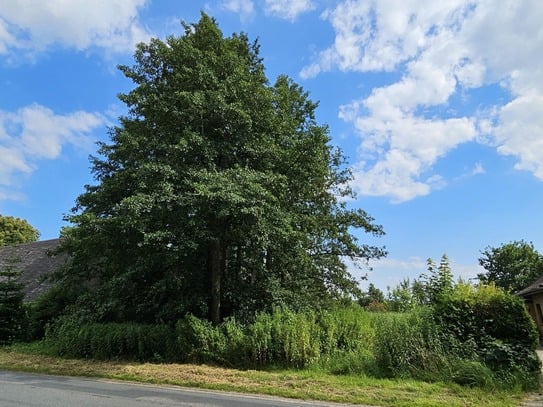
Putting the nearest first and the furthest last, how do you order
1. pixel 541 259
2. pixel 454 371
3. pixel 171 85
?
pixel 454 371
pixel 171 85
pixel 541 259

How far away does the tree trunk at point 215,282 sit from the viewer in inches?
638

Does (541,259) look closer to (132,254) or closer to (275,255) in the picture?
(275,255)

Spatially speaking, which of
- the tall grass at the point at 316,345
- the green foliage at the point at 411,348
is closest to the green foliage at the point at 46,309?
the tall grass at the point at 316,345

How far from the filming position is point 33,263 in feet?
99.5

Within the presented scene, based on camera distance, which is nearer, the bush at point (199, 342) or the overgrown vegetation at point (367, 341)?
the overgrown vegetation at point (367, 341)

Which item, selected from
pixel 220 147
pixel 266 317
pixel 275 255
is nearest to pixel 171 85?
pixel 220 147

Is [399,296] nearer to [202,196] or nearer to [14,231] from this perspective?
[202,196]

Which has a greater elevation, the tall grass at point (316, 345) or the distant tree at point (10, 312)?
the distant tree at point (10, 312)

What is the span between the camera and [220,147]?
16016 mm

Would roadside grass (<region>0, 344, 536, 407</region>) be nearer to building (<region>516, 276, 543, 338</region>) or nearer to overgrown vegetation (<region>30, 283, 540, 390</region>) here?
overgrown vegetation (<region>30, 283, 540, 390</region>)

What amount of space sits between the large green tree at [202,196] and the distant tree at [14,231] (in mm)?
38948

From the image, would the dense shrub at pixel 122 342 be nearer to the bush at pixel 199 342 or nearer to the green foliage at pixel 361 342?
the green foliage at pixel 361 342

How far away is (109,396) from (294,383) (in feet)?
13.5

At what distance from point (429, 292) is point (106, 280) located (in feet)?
43.1
